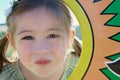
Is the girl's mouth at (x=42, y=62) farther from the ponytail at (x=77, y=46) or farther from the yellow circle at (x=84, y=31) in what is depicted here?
the ponytail at (x=77, y=46)

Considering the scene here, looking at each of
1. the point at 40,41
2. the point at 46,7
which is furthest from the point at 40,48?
the point at 46,7

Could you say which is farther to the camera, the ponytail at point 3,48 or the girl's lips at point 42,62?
the ponytail at point 3,48

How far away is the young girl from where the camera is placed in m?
1.19

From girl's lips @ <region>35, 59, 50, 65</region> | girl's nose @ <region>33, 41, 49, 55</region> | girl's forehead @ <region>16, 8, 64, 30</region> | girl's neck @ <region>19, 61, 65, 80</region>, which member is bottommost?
girl's neck @ <region>19, 61, 65, 80</region>

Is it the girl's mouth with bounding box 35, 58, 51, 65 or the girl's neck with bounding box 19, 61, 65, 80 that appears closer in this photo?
the girl's mouth with bounding box 35, 58, 51, 65

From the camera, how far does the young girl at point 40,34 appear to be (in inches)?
47.0

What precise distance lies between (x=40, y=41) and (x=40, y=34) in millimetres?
20

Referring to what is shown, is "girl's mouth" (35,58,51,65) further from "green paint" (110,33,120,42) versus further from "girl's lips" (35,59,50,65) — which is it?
"green paint" (110,33,120,42)

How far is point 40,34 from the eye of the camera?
3.90ft

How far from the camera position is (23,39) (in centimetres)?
123

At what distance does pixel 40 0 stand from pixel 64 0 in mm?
92

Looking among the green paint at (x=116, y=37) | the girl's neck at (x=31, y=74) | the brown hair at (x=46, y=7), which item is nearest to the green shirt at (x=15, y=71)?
the girl's neck at (x=31, y=74)

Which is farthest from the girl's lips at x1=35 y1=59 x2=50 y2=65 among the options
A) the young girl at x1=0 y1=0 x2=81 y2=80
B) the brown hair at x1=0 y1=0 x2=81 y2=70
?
the brown hair at x1=0 y1=0 x2=81 y2=70

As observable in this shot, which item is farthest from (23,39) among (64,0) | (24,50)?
(64,0)
